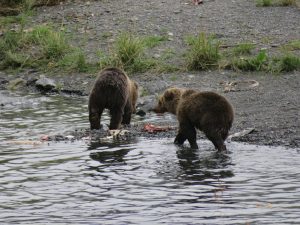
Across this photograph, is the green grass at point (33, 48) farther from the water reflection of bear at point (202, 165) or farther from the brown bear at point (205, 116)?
the water reflection of bear at point (202, 165)

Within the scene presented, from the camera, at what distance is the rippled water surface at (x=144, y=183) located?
826 centimetres

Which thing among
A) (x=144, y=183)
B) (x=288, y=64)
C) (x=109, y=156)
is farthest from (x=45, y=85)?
(x=144, y=183)

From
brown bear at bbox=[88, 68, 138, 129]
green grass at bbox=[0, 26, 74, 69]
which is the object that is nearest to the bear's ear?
brown bear at bbox=[88, 68, 138, 129]

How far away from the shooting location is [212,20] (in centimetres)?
2242

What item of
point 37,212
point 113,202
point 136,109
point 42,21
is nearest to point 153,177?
point 113,202

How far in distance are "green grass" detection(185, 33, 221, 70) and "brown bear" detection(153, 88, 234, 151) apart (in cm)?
668

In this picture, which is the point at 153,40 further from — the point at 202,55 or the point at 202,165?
the point at 202,165

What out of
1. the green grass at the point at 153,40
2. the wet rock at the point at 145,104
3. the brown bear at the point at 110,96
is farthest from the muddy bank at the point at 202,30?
the brown bear at the point at 110,96

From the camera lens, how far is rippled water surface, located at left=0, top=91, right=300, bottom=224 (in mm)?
8258

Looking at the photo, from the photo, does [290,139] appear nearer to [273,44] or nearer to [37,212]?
[37,212]

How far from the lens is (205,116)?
11195 mm

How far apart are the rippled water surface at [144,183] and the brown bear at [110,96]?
0.92m

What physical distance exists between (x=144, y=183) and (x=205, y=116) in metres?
1.96

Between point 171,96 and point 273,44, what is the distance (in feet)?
24.6
